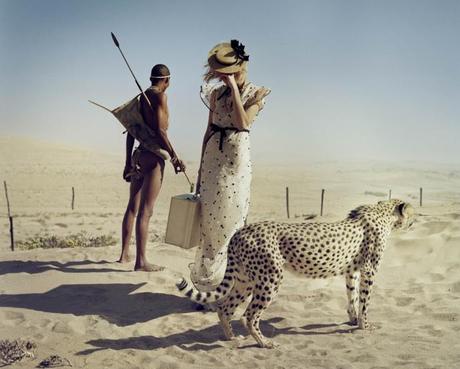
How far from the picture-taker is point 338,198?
2384cm

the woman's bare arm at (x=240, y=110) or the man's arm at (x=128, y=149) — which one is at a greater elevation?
the woman's bare arm at (x=240, y=110)

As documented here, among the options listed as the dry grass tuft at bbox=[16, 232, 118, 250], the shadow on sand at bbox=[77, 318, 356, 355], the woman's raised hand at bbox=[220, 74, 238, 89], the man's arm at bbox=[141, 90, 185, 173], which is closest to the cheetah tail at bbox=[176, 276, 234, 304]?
the shadow on sand at bbox=[77, 318, 356, 355]

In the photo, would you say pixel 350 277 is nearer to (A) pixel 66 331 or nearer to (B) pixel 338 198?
(A) pixel 66 331

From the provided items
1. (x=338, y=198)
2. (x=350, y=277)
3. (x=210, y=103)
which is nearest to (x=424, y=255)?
(x=350, y=277)

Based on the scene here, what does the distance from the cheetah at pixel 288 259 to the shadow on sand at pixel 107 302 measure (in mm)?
985

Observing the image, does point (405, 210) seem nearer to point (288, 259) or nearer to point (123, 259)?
point (288, 259)

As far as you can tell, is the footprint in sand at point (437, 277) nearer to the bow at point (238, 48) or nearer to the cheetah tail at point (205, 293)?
the cheetah tail at point (205, 293)

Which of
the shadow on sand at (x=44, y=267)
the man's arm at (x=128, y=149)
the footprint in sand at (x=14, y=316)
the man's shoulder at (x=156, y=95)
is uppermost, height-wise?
the man's shoulder at (x=156, y=95)

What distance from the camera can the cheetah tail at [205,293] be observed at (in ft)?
14.6

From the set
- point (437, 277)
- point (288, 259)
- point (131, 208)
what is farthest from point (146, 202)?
point (437, 277)

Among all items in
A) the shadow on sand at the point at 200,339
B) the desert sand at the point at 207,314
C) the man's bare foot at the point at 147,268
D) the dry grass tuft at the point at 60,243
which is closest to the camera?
the desert sand at the point at 207,314

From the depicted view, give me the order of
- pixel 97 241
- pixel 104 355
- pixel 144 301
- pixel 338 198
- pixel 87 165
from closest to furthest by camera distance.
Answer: pixel 104 355, pixel 144 301, pixel 97 241, pixel 338 198, pixel 87 165

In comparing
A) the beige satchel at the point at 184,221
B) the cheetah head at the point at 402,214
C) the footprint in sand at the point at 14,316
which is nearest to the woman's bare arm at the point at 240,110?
the beige satchel at the point at 184,221

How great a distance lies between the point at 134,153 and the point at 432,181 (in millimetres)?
29587
